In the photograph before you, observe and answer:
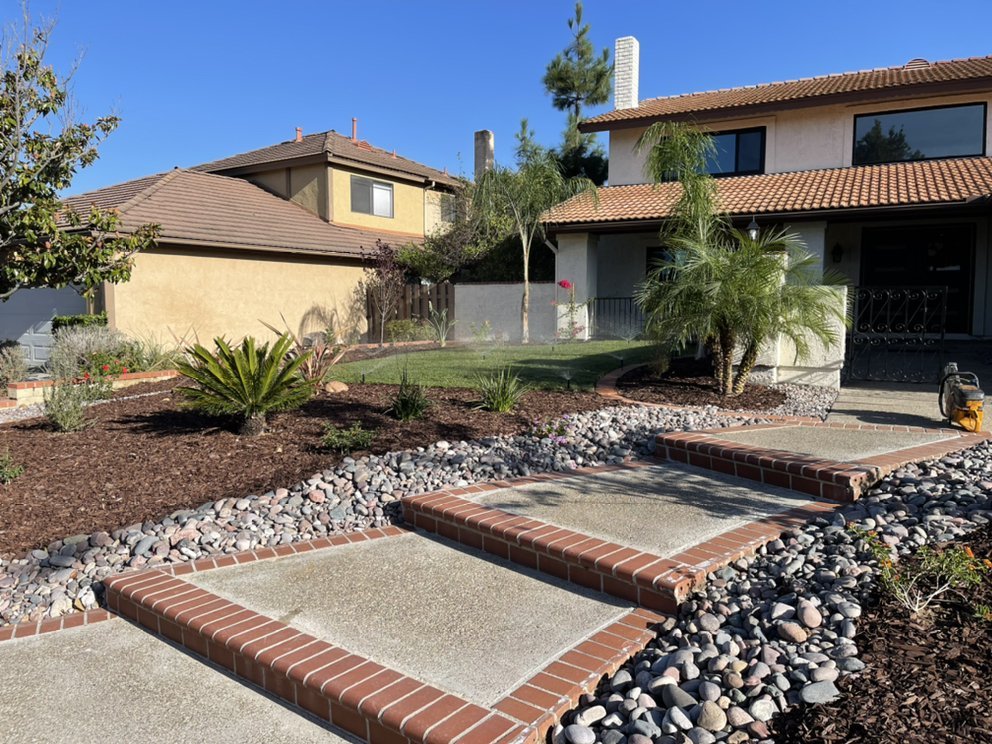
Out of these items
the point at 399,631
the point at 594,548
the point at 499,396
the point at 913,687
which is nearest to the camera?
the point at 913,687

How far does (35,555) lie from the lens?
4.51m

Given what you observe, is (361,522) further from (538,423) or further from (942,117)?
(942,117)

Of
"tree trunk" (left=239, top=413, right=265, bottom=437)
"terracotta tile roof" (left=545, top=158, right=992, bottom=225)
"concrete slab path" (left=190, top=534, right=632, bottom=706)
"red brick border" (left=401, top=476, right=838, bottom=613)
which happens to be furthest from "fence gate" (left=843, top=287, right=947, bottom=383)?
"tree trunk" (left=239, top=413, right=265, bottom=437)

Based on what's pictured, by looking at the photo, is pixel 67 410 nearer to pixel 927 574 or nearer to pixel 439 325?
pixel 927 574

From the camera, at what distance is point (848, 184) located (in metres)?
15.7

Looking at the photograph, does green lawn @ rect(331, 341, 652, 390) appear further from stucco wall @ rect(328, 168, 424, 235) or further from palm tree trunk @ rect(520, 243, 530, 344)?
stucco wall @ rect(328, 168, 424, 235)

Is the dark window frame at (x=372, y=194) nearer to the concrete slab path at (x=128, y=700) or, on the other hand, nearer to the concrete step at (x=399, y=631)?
the concrete step at (x=399, y=631)

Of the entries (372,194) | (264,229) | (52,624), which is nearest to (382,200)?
(372,194)

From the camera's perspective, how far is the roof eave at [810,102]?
1553cm

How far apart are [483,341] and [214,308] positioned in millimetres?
6428

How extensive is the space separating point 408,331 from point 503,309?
107 inches

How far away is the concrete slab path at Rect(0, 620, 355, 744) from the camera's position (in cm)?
285

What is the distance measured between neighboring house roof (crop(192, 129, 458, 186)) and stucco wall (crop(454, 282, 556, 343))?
5440 mm

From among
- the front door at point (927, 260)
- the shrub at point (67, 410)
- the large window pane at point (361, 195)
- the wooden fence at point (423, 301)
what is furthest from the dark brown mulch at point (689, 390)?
the large window pane at point (361, 195)
